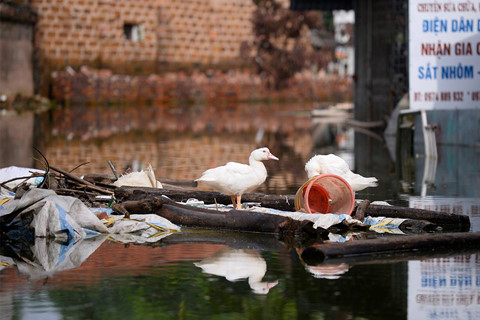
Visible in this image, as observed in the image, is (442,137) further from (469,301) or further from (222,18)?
(222,18)

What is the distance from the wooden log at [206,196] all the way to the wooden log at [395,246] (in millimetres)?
2360

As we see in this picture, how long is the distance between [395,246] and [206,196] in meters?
3.16

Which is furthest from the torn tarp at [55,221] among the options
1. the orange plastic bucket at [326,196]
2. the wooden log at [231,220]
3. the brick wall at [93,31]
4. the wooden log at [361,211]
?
the brick wall at [93,31]

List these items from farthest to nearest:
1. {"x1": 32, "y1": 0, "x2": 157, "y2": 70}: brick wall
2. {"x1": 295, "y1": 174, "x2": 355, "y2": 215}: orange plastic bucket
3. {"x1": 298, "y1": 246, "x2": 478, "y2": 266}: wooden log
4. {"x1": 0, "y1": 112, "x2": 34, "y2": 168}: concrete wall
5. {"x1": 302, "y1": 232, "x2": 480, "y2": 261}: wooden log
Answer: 1. {"x1": 32, "y1": 0, "x2": 157, "y2": 70}: brick wall
2. {"x1": 0, "y1": 112, "x2": 34, "y2": 168}: concrete wall
3. {"x1": 295, "y1": 174, "x2": 355, "y2": 215}: orange plastic bucket
4. {"x1": 302, "y1": 232, "x2": 480, "y2": 261}: wooden log
5. {"x1": 298, "y1": 246, "x2": 478, "y2": 266}: wooden log

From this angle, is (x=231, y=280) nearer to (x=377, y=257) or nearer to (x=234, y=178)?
(x=377, y=257)

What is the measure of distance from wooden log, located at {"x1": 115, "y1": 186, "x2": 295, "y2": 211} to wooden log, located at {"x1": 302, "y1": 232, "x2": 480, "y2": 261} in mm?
2360

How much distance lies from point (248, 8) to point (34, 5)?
10.5m

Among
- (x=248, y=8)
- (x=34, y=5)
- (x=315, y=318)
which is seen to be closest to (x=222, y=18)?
A: (x=248, y=8)

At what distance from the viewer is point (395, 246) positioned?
8.15 m

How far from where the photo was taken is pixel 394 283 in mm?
7043

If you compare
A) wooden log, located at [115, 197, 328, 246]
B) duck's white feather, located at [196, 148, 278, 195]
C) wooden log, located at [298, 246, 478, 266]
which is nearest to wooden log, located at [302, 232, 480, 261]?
wooden log, located at [298, 246, 478, 266]

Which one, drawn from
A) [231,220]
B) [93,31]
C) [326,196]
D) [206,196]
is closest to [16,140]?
[206,196]

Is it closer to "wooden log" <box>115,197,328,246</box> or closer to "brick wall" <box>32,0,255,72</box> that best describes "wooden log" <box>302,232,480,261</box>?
"wooden log" <box>115,197,328,246</box>

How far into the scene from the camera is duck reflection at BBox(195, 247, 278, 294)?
23.1ft
